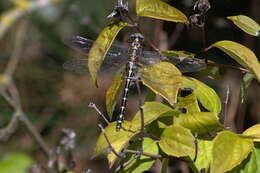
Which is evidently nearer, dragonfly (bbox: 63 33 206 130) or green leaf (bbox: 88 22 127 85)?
green leaf (bbox: 88 22 127 85)

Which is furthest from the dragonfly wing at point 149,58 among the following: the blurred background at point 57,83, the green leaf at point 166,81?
the blurred background at point 57,83

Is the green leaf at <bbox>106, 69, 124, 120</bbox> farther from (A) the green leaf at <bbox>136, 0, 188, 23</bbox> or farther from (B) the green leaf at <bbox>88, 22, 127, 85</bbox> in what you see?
(A) the green leaf at <bbox>136, 0, 188, 23</bbox>

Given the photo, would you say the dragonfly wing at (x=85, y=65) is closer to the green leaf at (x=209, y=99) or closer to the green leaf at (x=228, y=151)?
the green leaf at (x=209, y=99)

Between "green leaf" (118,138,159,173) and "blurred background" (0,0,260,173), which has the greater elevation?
"green leaf" (118,138,159,173)

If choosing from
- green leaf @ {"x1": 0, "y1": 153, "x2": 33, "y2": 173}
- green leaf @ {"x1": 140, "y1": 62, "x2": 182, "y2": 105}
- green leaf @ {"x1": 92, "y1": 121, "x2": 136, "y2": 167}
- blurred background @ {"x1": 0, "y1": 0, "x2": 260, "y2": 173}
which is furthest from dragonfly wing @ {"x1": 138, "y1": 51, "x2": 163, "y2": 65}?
blurred background @ {"x1": 0, "y1": 0, "x2": 260, "y2": 173}

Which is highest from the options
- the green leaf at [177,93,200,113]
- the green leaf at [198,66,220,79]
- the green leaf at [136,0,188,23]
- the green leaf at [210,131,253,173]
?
the green leaf at [136,0,188,23]

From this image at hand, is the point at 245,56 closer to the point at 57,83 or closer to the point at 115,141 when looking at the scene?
the point at 115,141

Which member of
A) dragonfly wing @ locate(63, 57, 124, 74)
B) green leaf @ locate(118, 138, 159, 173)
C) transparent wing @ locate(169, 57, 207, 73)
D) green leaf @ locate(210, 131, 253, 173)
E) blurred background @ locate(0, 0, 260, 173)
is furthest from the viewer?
blurred background @ locate(0, 0, 260, 173)
